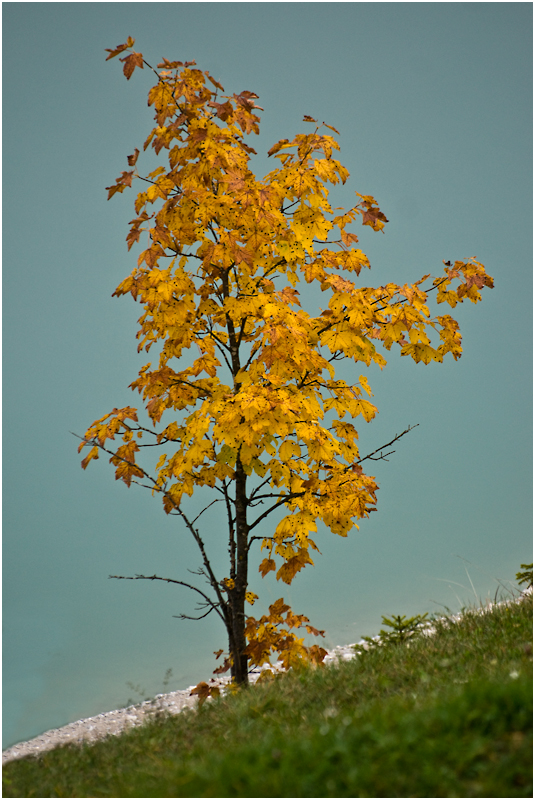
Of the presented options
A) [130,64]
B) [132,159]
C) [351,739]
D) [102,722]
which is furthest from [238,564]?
[130,64]

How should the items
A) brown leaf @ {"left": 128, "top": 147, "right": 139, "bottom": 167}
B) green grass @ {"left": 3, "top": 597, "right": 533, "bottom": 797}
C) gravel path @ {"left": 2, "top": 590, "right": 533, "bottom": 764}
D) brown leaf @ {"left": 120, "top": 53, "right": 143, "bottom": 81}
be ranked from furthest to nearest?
gravel path @ {"left": 2, "top": 590, "right": 533, "bottom": 764} → brown leaf @ {"left": 128, "top": 147, "right": 139, "bottom": 167} → brown leaf @ {"left": 120, "top": 53, "right": 143, "bottom": 81} → green grass @ {"left": 3, "top": 597, "right": 533, "bottom": 797}

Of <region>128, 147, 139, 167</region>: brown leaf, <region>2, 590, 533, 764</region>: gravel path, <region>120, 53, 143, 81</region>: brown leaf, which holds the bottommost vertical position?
<region>2, 590, 533, 764</region>: gravel path

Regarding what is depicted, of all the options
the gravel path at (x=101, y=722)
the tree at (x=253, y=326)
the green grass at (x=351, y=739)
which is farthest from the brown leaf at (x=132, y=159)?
the gravel path at (x=101, y=722)

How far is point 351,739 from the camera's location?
2.67m

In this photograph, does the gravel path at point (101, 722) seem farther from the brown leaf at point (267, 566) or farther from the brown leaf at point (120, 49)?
the brown leaf at point (120, 49)

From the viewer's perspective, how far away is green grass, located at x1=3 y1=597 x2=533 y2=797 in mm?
2443

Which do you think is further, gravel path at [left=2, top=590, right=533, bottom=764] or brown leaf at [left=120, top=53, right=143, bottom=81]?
gravel path at [left=2, top=590, right=533, bottom=764]

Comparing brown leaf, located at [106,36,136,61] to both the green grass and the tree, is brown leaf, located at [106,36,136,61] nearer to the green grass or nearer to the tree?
the tree

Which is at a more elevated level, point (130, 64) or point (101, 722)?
point (130, 64)

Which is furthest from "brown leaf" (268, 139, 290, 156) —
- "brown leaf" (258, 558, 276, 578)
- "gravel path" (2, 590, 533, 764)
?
"gravel path" (2, 590, 533, 764)

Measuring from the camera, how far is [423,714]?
2.72 meters

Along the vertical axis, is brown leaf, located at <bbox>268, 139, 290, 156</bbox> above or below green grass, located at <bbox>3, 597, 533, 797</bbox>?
above

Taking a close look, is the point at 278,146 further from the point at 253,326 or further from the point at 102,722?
the point at 102,722

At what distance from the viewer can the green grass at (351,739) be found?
2.44 meters
